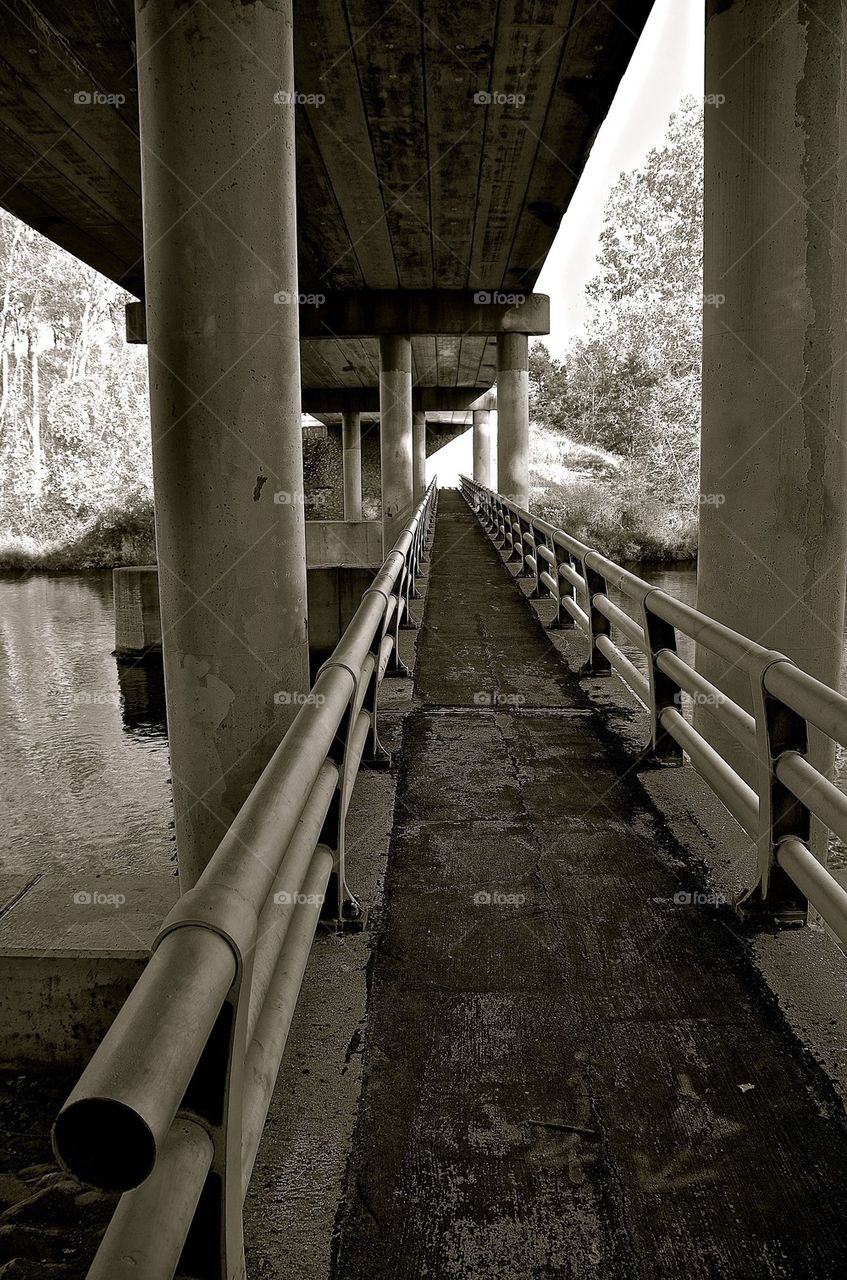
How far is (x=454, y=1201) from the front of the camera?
211 centimetres

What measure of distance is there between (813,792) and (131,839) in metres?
7.81

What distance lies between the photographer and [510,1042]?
265 centimetres

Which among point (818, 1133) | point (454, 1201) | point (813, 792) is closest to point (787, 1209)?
point (818, 1133)

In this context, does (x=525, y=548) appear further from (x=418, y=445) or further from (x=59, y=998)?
(x=418, y=445)

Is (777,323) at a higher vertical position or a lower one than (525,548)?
higher

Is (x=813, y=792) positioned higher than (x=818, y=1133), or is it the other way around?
(x=813, y=792)

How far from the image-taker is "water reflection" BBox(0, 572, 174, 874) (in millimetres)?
9109

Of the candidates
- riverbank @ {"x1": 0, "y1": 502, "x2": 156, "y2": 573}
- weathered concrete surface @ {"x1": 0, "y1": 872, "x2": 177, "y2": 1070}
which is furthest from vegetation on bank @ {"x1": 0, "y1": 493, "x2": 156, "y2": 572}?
weathered concrete surface @ {"x1": 0, "y1": 872, "x2": 177, "y2": 1070}

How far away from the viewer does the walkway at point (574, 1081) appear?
200 cm

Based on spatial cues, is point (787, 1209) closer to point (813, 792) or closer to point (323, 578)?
point (813, 792)

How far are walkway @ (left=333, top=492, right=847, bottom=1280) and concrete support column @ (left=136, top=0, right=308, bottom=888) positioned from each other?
2.96 ft

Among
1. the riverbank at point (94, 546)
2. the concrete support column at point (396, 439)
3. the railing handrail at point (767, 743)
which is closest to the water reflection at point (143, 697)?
the concrete support column at point (396, 439)

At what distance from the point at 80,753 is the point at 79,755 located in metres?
0.11

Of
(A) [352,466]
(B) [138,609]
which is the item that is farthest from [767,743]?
(A) [352,466]
